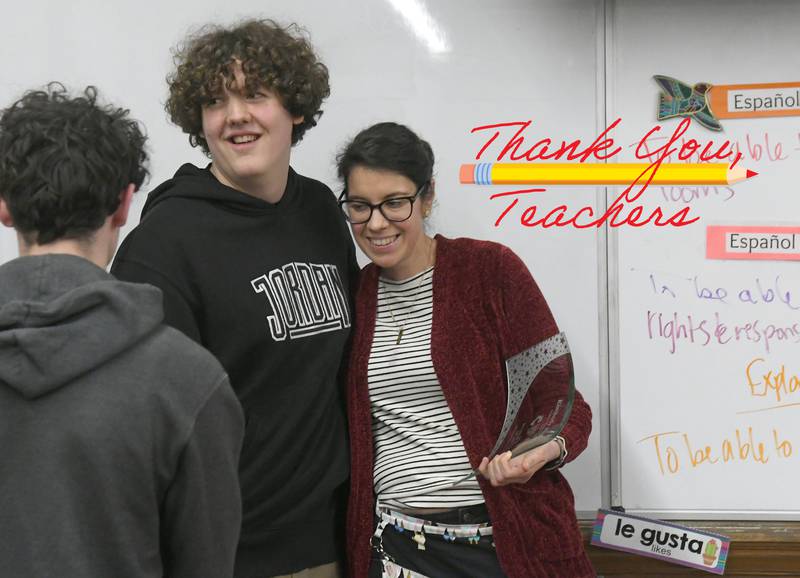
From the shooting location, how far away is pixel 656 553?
6.44 ft

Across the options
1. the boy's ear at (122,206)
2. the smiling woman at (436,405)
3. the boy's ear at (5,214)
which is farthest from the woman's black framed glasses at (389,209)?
the boy's ear at (5,214)

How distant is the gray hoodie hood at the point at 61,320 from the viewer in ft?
3.19

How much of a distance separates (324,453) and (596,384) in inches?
26.9

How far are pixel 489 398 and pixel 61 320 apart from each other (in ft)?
2.74

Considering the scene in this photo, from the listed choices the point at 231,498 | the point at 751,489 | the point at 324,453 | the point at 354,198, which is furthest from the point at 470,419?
the point at 751,489

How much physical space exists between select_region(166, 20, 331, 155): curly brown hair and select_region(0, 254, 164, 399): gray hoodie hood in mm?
588

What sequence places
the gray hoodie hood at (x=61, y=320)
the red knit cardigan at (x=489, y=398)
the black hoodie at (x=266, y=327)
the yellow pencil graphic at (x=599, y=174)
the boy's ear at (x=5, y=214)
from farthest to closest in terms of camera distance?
1. the yellow pencil graphic at (x=599, y=174)
2. the red knit cardigan at (x=489, y=398)
3. the black hoodie at (x=266, y=327)
4. the boy's ear at (x=5, y=214)
5. the gray hoodie hood at (x=61, y=320)

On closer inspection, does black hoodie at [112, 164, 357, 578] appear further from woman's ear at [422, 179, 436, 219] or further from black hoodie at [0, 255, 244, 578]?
black hoodie at [0, 255, 244, 578]

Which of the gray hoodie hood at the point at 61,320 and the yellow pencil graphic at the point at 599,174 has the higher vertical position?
the yellow pencil graphic at the point at 599,174

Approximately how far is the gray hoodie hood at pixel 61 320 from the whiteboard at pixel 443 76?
42.7 inches

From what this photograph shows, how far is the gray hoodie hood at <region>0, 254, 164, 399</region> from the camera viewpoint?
974 millimetres

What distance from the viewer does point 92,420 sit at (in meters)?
0.99

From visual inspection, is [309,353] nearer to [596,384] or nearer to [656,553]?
[596,384]

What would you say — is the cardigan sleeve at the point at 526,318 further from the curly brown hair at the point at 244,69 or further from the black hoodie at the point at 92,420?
the black hoodie at the point at 92,420
